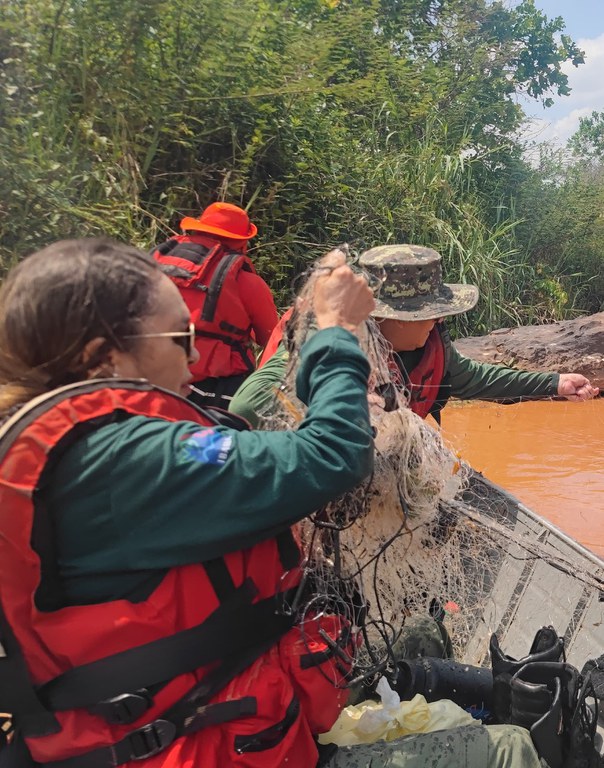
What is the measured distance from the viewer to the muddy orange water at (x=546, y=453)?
562 centimetres

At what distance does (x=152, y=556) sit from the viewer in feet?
3.90

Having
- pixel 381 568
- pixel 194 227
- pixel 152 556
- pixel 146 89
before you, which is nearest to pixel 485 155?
pixel 146 89

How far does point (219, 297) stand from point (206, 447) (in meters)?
3.06

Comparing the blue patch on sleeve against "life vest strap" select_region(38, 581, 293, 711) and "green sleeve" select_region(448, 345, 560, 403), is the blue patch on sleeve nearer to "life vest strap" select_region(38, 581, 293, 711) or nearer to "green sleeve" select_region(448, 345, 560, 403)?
"life vest strap" select_region(38, 581, 293, 711)

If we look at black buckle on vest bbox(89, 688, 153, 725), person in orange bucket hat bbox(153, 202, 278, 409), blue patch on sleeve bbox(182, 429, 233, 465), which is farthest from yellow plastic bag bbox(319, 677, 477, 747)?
person in orange bucket hat bbox(153, 202, 278, 409)

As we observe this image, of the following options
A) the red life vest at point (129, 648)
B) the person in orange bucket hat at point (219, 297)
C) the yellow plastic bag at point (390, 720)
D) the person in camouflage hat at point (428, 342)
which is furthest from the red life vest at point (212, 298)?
the red life vest at point (129, 648)

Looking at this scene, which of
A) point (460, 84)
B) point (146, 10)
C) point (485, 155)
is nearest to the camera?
point (146, 10)

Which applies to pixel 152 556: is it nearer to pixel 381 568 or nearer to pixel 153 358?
pixel 153 358

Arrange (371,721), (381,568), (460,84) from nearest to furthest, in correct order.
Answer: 1. (371,721)
2. (381,568)
3. (460,84)

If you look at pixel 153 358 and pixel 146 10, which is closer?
pixel 153 358

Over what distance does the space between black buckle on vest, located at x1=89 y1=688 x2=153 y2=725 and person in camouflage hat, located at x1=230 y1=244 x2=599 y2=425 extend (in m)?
1.24

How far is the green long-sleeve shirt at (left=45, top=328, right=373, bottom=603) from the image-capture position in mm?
1149

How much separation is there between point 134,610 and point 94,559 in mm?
111

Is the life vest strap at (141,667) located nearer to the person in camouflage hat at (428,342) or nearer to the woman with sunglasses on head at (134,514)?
the woman with sunglasses on head at (134,514)
